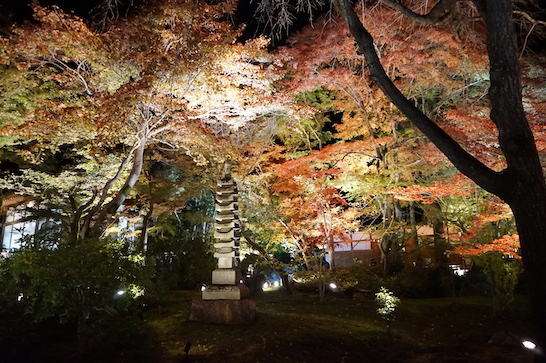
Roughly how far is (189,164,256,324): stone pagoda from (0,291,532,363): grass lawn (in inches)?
12.0

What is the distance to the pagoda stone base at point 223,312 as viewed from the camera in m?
8.85

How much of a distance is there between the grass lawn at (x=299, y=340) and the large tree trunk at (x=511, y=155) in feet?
15.6

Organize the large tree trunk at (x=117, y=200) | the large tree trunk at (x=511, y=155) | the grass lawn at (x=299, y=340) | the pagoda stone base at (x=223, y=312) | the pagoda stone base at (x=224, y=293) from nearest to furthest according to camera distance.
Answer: the large tree trunk at (x=511, y=155), the grass lawn at (x=299, y=340), the pagoda stone base at (x=223, y=312), the pagoda stone base at (x=224, y=293), the large tree trunk at (x=117, y=200)

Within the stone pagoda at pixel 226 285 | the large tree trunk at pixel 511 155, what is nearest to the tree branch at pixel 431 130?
the large tree trunk at pixel 511 155

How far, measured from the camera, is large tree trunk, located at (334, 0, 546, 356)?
3.88 metres

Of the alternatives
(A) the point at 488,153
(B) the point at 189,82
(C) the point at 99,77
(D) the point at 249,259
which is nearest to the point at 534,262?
(B) the point at 189,82

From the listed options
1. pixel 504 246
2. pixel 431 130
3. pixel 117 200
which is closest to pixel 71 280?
pixel 117 200

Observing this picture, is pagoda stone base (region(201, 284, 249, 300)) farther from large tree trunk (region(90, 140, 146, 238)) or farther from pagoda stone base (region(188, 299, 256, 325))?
large tree trunk (region(90, 140, 146, 238))

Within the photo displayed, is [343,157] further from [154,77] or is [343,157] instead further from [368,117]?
[154,77]

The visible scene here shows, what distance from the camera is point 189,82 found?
9.45 meters


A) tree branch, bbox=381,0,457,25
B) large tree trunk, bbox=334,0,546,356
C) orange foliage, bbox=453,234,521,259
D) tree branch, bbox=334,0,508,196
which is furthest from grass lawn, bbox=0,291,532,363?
tree branch, bbox=381,0,457,25

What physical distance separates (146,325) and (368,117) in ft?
42.1

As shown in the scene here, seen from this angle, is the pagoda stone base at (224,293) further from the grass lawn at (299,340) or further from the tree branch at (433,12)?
the tree branch at (433,12)

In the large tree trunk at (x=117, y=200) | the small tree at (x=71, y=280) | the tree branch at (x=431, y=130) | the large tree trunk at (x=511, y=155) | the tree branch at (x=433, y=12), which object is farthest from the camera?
the large tree trunk at (x=117, y=200)
